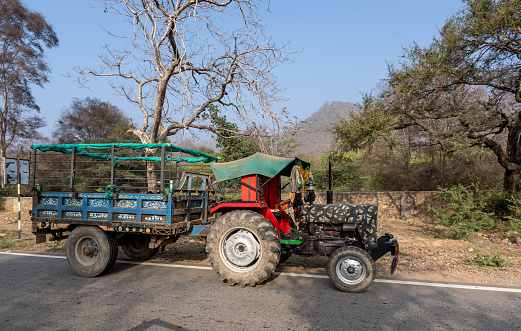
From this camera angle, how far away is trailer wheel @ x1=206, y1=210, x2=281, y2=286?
527cm

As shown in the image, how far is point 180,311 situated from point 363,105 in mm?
10834

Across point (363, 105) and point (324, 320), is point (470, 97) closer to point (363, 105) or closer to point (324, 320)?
A: point (363, 105)

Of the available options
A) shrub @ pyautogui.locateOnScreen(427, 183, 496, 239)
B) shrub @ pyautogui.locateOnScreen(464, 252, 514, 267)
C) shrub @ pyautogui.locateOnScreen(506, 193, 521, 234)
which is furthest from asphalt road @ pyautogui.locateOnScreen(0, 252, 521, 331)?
shrub @ pyautogui.locateOnScreen(506, 193, 521, 234)

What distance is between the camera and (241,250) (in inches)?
217

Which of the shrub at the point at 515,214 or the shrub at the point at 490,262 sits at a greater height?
the shrub at the point at 515,214

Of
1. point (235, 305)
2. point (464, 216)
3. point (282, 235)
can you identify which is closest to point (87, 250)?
point (235, 305)

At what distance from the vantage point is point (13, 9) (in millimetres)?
21688

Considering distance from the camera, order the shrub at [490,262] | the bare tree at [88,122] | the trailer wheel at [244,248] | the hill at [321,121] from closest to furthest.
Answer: the trailer wheel at [244,248] → the shrub at [490,262] → the bare tree at [88,122] → the hill at [321,121]

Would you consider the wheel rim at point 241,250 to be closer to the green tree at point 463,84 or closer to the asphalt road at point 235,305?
the asphalt road at point 235,305

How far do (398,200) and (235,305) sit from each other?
11.6 m

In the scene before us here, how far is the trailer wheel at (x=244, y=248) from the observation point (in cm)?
527

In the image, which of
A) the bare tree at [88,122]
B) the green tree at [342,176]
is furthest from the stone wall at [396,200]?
the bare tree at [88,122]

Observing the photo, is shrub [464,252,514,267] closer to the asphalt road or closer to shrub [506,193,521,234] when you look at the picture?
the asphalt road

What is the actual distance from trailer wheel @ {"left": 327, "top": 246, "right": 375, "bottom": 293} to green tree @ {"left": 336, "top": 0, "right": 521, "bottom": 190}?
7.66 metres
